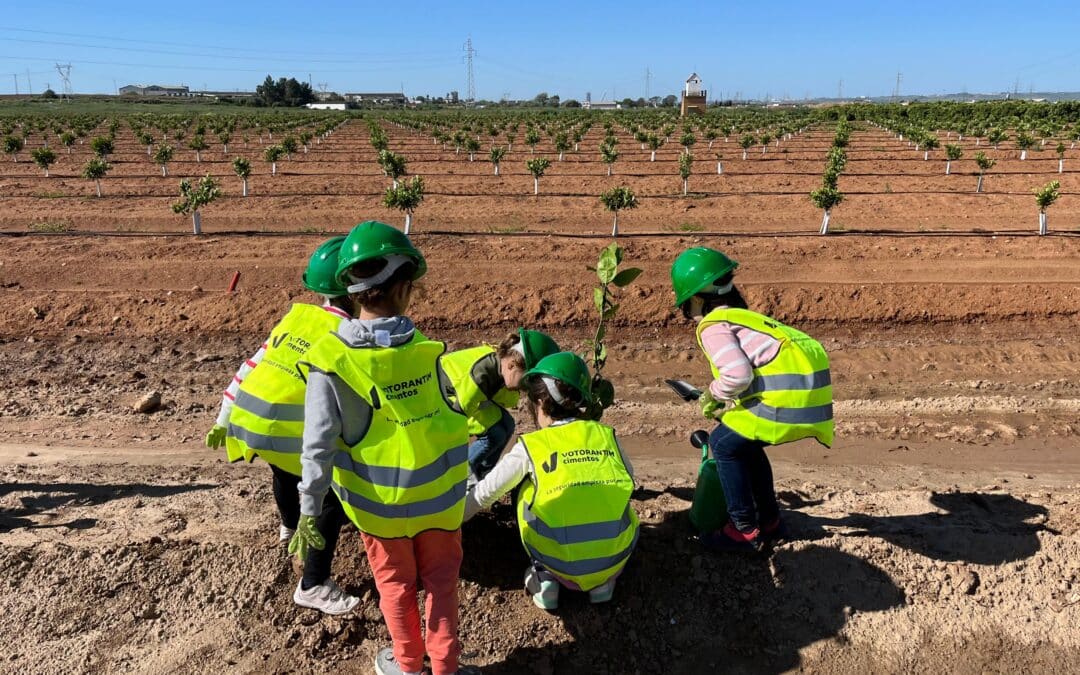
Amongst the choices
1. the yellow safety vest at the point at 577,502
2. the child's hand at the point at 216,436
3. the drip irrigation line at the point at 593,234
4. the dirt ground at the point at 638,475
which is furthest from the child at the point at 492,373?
the drip irrigation line at the point at 593,234

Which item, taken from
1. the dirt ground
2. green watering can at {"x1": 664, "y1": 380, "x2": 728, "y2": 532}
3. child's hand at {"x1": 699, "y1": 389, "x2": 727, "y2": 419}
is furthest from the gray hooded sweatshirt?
green watering can at {"x1": 664, "y1": 380, "x2": 728, "y2": 532}

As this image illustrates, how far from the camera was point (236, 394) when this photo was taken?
3.31 m

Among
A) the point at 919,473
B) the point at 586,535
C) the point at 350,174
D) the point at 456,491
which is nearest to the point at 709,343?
the point at 586,535

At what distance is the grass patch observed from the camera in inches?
589

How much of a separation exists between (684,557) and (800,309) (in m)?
6.75

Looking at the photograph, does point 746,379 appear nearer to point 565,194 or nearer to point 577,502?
point 577,502

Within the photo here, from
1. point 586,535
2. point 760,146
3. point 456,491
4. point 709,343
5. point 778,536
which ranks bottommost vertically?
point 778,536

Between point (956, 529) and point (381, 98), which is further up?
point (381, 98)

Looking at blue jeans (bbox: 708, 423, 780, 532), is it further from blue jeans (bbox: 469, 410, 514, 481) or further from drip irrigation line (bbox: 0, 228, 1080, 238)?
drip irrigation line (bbox: 0, 228, 1080, 238)

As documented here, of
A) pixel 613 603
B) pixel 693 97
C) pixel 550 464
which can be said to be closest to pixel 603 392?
pixel 550 464

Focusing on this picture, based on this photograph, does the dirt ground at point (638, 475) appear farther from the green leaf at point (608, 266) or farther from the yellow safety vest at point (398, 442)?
the green leaf at point (608, 266)

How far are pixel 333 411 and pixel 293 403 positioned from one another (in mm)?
903

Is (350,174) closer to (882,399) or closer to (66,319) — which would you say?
(66,319)

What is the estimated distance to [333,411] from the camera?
2383 mm
